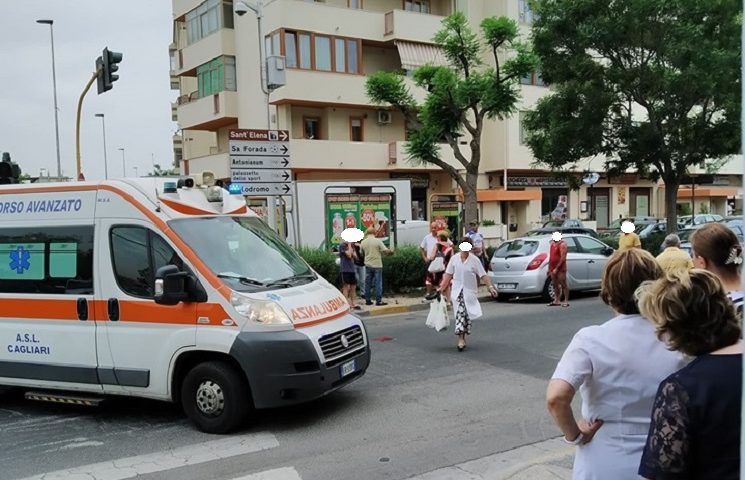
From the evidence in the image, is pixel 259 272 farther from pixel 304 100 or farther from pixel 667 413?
pixel 304 100

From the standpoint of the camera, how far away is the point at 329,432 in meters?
5.97

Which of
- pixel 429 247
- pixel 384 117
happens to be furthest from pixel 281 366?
pixel 384 117

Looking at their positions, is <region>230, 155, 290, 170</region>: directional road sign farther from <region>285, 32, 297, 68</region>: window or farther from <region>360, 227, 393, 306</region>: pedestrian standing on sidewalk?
<region>285, 32, 297, 68</region>: window

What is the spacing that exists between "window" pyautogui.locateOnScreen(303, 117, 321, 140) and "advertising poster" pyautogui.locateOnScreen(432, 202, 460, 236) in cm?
1270

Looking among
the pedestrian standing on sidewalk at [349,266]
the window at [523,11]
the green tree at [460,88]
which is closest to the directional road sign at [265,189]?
the pedestrian standing on sidewalk at [349,266]

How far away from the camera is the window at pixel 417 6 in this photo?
3415 centimetres

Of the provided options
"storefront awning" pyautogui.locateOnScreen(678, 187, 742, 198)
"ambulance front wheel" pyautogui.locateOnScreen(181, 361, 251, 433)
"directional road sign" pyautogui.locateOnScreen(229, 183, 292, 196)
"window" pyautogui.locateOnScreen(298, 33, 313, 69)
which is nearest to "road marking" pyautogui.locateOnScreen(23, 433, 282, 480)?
"ambulance front wheel" pyautogui.locateOnScreen(181, 361, 251, 433)

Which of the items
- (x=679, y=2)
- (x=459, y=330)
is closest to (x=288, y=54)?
(x=679, y=2)

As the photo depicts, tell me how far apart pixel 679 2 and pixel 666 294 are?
20126 millimetres

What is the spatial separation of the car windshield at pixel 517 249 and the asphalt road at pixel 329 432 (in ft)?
20.9

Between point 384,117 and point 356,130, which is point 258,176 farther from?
point 384,117

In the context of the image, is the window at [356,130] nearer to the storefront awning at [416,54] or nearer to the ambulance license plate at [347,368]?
the storefront awning at [416,54]

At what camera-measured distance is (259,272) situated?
6.47m

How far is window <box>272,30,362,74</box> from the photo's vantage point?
2945cm
